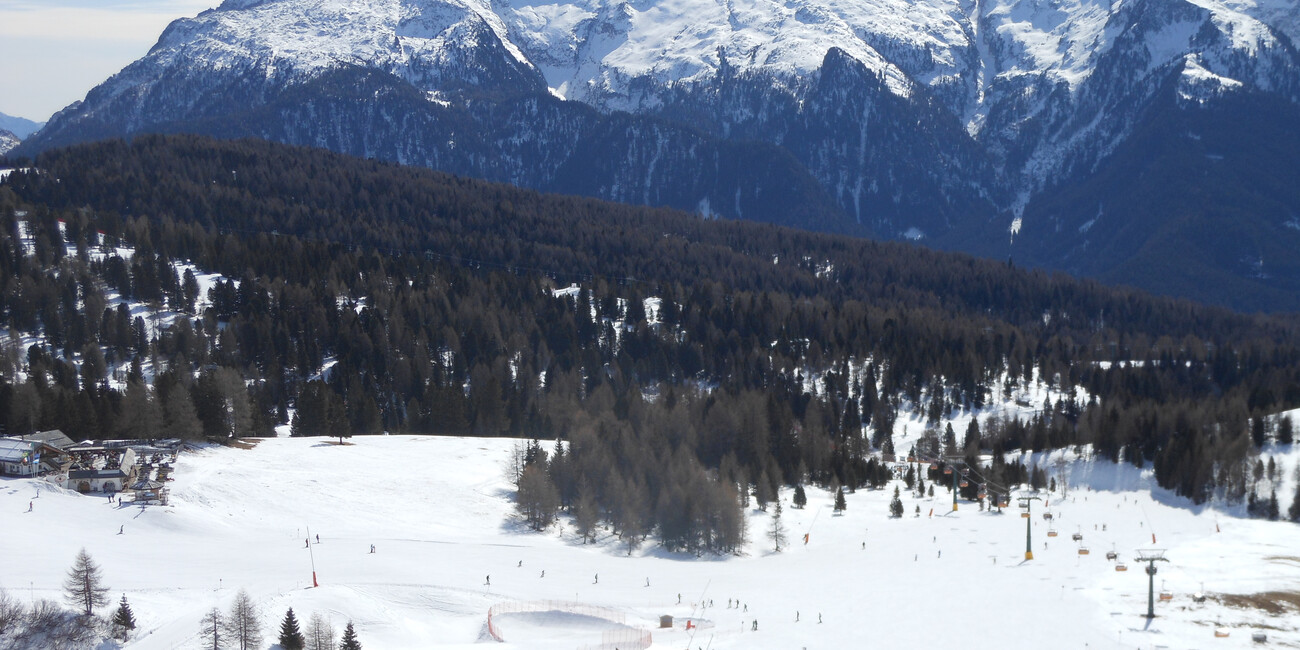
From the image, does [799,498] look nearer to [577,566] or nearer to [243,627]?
[577,566]

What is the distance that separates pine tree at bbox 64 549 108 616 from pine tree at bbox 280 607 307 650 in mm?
11903

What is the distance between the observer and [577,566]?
101250 mm

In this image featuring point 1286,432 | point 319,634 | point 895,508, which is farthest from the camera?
point 1286,432

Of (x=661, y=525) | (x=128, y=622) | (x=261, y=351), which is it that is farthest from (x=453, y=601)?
(x=261, y=351)

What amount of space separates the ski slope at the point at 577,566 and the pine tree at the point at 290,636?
2444 millimetres

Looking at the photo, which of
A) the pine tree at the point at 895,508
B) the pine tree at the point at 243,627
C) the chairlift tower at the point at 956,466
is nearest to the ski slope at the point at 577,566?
the pine tree at the point at 895,508

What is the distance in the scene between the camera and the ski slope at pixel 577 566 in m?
83.6

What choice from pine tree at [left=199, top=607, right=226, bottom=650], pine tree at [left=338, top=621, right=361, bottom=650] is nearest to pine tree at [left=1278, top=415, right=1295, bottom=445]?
pine tree at [left=338, top=621, right=361, bottom=650]

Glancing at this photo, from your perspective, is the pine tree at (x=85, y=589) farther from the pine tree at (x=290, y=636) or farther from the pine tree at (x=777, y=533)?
the pine tree at (x=777, y=533)

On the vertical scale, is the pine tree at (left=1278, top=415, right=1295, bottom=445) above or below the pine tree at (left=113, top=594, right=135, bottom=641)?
above

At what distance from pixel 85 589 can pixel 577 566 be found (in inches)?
1423

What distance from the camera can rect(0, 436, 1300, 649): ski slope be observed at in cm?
8356

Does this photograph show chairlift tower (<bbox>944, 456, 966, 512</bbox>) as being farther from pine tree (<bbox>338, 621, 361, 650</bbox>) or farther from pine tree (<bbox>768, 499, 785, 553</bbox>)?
pine tree (<bbox>338, 621, 361, 650</bbox>)

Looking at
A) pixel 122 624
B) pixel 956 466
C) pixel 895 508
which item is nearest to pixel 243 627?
pixel 122 624
